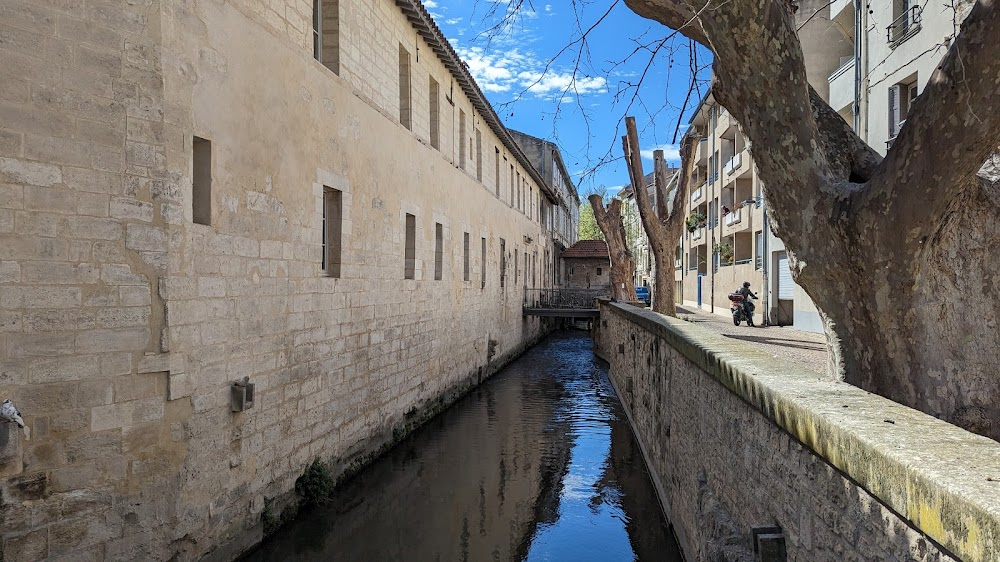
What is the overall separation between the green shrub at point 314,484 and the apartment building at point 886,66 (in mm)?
11652

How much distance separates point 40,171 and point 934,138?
539 centimetres

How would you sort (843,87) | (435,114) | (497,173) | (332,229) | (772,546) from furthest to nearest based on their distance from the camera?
(497,173), (843,87), (435,114), (332,229), (772,546)

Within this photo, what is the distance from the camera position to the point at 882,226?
4.00 meters

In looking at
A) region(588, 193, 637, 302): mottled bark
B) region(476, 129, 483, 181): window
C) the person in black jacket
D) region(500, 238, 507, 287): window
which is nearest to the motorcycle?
the person in black jacket

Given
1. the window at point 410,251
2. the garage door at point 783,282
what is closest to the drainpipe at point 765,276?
the garage door at point 783,282

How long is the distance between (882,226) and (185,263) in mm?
4886

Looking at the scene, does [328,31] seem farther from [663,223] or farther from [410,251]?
[663,223]

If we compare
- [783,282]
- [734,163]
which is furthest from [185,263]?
[734,163]

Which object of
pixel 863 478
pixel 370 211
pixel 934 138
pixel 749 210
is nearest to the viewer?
pixel 863 478

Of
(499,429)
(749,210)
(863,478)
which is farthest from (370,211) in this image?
(749,210)

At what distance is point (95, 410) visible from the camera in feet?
15.6

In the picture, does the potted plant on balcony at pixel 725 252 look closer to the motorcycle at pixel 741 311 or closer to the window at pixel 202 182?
the motorcycle at pixel 741 311

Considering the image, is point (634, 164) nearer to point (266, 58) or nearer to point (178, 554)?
point (266, 58)

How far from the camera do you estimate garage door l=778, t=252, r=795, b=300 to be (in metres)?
20.7
